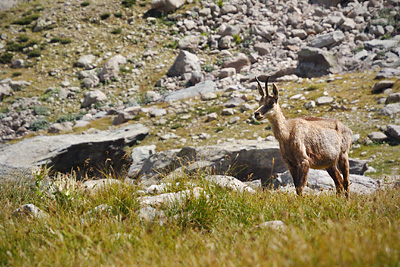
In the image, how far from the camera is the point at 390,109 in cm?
1583

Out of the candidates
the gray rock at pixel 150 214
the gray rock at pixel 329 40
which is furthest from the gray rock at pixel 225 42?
the gray rock at pixel 150 214

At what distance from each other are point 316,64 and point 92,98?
1813 centimetres

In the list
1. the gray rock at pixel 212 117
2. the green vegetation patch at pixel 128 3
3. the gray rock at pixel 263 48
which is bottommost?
the gray rock at pixel 212 117

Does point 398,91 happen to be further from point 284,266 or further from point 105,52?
point 105,52

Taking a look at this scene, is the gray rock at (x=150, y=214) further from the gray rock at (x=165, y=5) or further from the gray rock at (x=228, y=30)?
the gray rock at (x=165, y=5)

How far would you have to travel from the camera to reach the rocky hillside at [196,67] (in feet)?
60.3

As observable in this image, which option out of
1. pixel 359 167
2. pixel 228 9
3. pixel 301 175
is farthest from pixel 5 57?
pixel 301 175

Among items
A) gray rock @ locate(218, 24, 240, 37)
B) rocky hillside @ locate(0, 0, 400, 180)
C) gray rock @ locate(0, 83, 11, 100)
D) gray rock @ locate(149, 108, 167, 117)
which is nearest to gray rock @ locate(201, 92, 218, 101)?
rocky hillside @ locate(0, 0, 400, 180)

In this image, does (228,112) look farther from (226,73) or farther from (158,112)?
(226,73)

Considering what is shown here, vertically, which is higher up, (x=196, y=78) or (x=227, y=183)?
(x=227, y=183)

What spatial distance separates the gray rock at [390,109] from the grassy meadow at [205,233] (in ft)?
37.8

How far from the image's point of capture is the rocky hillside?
723 inches

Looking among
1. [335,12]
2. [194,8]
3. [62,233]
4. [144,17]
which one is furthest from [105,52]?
[62,233]

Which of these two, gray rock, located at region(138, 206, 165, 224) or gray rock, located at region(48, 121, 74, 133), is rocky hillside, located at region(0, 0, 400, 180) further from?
gray rock, located at region(138, 206, 165, 224)
